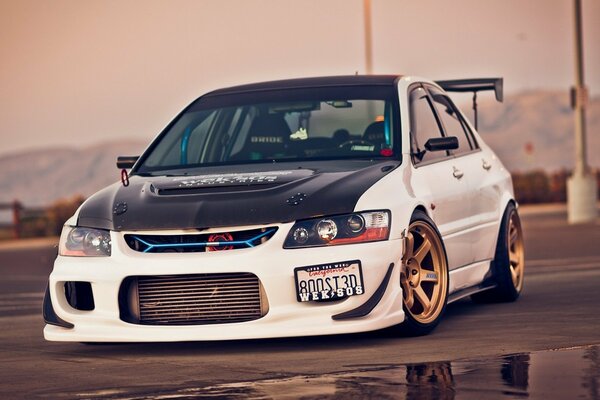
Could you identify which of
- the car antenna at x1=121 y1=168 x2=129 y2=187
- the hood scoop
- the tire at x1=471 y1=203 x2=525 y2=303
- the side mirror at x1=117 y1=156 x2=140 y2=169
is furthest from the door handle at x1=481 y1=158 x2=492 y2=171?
the car antenna at x1=121 y1=168 x2=129 y2=187

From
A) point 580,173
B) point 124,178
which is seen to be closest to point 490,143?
point 580,173

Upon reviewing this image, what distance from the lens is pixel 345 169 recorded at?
9562mm

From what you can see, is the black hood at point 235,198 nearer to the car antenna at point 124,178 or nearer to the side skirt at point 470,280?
the car antenna at point 124,178

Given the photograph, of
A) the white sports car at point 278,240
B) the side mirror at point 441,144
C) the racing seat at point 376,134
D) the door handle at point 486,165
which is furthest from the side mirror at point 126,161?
the door handle at point 486,165

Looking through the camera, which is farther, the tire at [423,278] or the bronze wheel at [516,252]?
the bronze wheel at [516,252]

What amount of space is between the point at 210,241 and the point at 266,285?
1.39 ft

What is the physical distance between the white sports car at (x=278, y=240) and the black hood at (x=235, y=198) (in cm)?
1

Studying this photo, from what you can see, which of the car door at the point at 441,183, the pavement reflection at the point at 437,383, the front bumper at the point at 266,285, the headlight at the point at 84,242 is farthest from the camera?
the car door at the point at 441,183

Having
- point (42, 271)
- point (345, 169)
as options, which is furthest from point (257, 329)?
point (42, 271)

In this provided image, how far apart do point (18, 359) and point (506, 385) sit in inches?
127

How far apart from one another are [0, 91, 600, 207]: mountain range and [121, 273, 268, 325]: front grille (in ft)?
351

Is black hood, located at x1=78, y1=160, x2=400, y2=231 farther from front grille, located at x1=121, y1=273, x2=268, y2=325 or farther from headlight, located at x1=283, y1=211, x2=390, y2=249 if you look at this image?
front grille, located at x1=121, y1=273, x2=268, y2=325

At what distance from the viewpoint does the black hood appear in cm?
882

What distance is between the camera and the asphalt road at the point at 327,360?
7367 mm
